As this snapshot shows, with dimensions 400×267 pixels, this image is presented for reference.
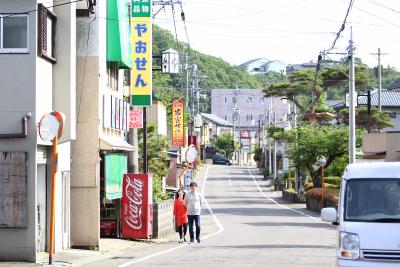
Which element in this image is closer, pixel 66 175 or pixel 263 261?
pixel 263 261

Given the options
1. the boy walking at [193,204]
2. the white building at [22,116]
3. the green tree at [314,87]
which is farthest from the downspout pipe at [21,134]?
the green tree at [314,87]

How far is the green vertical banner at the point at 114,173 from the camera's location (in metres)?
25.5

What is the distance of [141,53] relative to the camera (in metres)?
→ 27.8

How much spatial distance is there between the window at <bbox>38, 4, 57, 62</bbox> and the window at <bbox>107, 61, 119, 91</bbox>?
7.17m

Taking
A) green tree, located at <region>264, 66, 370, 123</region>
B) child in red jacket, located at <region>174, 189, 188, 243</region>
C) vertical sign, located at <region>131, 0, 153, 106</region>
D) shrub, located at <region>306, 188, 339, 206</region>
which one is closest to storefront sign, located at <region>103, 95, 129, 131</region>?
vertical sign, located at <region>131, 0, 153, 106</region>

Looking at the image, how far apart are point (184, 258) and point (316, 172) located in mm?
46088

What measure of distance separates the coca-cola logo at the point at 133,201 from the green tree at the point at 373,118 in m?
47.6

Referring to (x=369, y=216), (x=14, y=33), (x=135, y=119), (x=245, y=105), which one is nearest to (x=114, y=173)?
(x=135, y=119)

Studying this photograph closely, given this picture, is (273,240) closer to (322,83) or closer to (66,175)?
(66,175)

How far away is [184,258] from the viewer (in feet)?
61.2

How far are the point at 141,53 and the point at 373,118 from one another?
1820 inches

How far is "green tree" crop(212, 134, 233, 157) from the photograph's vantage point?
146 metres

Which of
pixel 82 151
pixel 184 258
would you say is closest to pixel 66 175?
pixel 82 151

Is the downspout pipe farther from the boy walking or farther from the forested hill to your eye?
the forested hill
